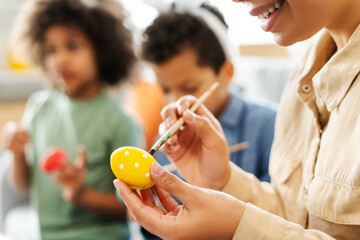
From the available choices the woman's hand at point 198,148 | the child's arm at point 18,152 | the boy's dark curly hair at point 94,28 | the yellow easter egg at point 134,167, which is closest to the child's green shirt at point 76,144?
the child's arm at point 18,152

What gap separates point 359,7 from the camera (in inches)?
18.0

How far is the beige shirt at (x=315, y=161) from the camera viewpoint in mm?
430

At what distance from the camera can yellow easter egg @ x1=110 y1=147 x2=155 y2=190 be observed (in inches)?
18.0

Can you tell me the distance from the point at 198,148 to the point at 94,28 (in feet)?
2.34

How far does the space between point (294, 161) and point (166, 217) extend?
0.83 feet

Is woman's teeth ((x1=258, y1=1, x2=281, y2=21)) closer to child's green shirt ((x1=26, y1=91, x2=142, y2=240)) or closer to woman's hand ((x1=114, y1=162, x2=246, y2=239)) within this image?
woman's hand ((x1=114, y1=162, x2=246, y2=239))

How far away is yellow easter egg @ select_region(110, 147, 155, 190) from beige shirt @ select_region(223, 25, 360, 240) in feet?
0.42

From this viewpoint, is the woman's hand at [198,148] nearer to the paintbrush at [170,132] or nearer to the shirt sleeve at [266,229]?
the paintbrush at [170,132]

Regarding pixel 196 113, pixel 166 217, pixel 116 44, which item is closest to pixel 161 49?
pixel 116 44

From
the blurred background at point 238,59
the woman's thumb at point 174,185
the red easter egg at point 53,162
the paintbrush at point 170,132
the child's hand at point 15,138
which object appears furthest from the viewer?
the child's hand at point 15,138

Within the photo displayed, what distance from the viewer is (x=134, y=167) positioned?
46cm

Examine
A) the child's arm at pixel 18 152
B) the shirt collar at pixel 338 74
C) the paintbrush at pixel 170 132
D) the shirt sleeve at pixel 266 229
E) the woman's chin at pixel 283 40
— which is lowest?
the child's arm at pixel 18 152

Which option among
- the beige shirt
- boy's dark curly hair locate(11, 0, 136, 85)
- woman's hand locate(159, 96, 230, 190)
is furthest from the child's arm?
the beige shirt

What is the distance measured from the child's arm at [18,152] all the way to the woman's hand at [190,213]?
773 mm
